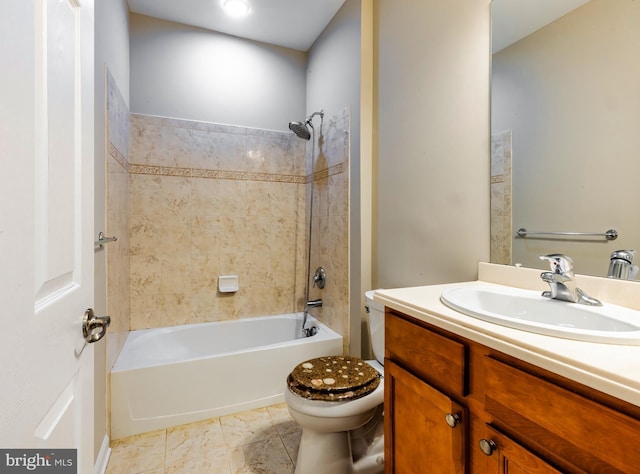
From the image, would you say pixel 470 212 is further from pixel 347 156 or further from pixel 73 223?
pixel 73 223

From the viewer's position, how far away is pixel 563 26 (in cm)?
107

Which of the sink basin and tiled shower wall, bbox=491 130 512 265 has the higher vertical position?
tiled shower wall, bbox=491 130 512 265

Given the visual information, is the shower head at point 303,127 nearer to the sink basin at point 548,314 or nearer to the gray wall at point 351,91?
the gray wall at point 351,91

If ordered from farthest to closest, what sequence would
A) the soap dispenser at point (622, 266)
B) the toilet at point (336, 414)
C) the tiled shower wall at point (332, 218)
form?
the tiled shower wall at point (332, 218) < the toilet at point (336, 414) < the soap dispenser at point (622, 266)

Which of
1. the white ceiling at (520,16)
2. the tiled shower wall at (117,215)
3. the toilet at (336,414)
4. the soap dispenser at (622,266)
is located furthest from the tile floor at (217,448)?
the white ceiling at (520,16)

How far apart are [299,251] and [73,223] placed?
6.82 feet

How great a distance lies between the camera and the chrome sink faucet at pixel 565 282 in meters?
0.90

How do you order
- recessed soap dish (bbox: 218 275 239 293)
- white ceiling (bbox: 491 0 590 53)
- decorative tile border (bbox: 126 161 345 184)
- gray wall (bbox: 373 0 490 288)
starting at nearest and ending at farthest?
white ceiling (bbox: 491 0 590 53) < gray wall (bbox: 373 0 490 288) < decorative tile border (bbox: 126 161 345 184) < recessed soap dish (bbox: 218 275 239 293)

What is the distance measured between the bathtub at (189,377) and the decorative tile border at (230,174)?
3.77 feet

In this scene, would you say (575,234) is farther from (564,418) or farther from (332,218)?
(332,218)

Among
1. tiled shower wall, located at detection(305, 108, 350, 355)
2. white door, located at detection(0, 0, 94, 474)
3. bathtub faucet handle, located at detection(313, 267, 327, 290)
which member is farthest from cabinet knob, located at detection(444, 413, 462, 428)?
bathtub faucet handle, located at detection(313, 267, 327, 290)

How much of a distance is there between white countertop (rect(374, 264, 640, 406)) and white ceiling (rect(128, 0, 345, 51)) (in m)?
2.21

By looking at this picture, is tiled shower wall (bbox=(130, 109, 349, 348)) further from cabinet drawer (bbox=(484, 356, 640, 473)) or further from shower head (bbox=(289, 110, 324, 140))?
cabinet drawer (bbox=(484, 356, 640, 473))

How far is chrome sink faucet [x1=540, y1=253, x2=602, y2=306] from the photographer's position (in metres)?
0.90
